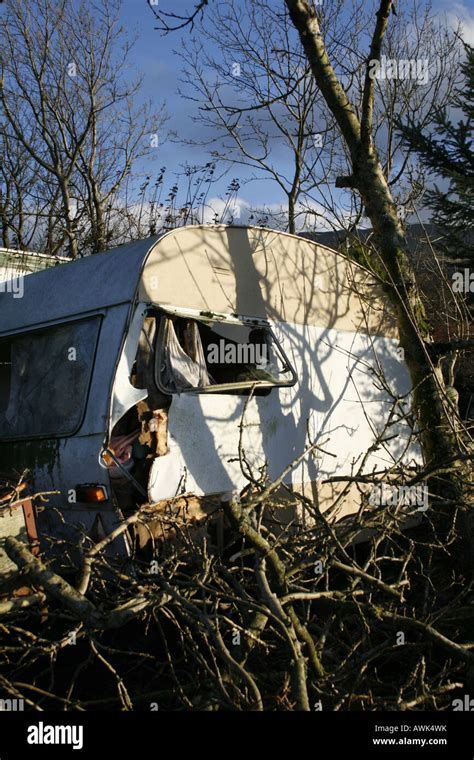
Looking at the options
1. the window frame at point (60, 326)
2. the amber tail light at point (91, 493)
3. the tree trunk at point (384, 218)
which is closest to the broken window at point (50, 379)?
the window frame at point (60, 326)

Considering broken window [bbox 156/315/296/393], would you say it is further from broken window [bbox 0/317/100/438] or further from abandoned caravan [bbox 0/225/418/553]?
broken window [bbox 0/317/100/438]

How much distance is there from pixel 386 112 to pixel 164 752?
557 inches

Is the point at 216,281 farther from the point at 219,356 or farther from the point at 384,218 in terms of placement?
the point at 384,218

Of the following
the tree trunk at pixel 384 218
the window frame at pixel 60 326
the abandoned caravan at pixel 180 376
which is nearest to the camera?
the abandoned caravan at pixel 180 376

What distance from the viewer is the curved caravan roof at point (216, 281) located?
5473mm

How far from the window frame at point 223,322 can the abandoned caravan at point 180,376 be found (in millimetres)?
12

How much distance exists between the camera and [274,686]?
12.3 feet

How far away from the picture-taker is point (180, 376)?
216 inches

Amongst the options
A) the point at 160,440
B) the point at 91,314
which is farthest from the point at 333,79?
the point at 160,440

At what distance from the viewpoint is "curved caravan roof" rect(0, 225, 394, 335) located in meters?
5.47

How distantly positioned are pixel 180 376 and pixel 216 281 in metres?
0.94

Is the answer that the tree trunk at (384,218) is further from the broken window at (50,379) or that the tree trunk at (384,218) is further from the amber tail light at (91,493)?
the amber tail light at (91,493)

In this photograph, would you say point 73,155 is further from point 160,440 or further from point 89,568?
point 89,568

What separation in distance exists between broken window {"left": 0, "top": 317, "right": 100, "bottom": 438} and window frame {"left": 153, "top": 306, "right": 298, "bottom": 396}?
1.60ft
